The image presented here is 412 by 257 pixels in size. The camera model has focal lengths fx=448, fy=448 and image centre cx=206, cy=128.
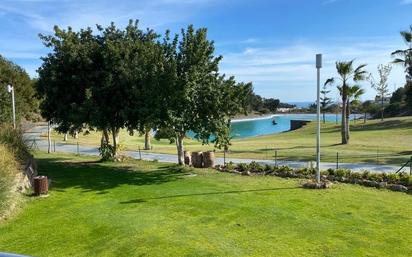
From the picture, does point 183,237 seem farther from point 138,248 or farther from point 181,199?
point 181,199

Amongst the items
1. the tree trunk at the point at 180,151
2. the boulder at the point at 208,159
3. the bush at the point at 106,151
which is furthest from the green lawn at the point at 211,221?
the bush at the point at 106,151

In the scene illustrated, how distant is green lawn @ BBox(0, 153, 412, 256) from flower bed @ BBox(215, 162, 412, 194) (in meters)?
0.62

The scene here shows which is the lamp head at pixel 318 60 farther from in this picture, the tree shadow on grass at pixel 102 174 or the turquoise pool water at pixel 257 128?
the turquoise pool water at pixel 257 128

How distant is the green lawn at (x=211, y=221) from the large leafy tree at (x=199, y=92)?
2.95m

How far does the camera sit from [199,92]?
19562 millimetres

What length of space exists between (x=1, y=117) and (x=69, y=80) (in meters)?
11.4

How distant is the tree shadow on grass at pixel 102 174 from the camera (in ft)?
56.2

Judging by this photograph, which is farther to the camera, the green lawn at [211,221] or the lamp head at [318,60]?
the lamp head at [318,60]

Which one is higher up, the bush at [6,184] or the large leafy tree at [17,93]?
the large leafy tree at [17,93]

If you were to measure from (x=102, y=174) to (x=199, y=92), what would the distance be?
5.61 metres

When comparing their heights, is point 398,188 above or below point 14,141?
below

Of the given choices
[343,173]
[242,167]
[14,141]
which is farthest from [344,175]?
[14,141]

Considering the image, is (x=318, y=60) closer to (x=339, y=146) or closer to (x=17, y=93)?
(x=339, y=146)

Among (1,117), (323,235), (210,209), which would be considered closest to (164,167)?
(210,209)
